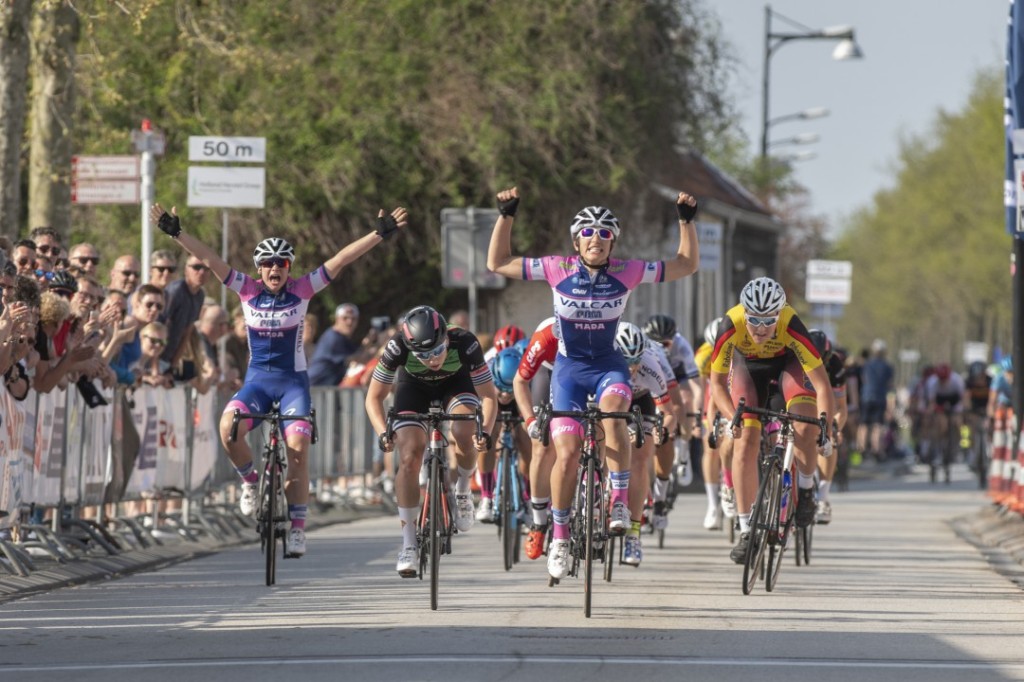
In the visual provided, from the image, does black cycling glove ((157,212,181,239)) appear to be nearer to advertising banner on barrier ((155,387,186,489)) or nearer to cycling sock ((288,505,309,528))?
cycling sock ((288,505,309,528))

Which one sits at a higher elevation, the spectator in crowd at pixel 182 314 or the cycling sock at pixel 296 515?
the spectator in crowd at pixel 182 314

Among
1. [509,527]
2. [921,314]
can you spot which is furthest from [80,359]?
[921,314]

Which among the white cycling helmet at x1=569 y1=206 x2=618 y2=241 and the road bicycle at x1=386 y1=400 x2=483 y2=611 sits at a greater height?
the white cycling helmet at x1=569 y1=206 x2=618 y2=241

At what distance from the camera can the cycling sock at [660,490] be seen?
16.4 m

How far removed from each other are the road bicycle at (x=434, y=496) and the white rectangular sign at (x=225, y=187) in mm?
8480

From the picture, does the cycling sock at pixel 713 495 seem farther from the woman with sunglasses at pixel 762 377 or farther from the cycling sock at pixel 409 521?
the cycling sock at pixel 409 521

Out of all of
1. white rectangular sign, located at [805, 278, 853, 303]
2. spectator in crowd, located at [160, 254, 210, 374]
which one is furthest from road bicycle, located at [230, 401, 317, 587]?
white rectangular sign, located at [805, 278, 853, 303]

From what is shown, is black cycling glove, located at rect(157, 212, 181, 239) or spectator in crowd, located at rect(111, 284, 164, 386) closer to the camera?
black cycling glove, located at rect(157, 212, 181, 239)

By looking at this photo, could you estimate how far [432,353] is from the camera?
12812 mm

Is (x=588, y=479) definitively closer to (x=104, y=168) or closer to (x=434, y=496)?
(x=434, y=496)

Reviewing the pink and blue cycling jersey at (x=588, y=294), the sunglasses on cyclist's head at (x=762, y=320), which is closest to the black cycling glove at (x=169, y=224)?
the pink and blue cycling jersey at (x=588, y=294)

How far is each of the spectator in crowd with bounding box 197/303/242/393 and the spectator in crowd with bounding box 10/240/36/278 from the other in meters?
3.43

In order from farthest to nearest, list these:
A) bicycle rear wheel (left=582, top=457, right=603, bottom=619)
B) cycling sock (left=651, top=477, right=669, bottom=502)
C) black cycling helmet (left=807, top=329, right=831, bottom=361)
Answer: cycling sock (left=651, top=477, right=669, bottom=502) < black cycling helmet (left=807, top=329, right=831, bottom=361) < bicycle rear wheel (left=582, top=457, right=603, bottom=619)

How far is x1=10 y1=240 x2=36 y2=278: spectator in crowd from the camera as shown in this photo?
15305 mm
